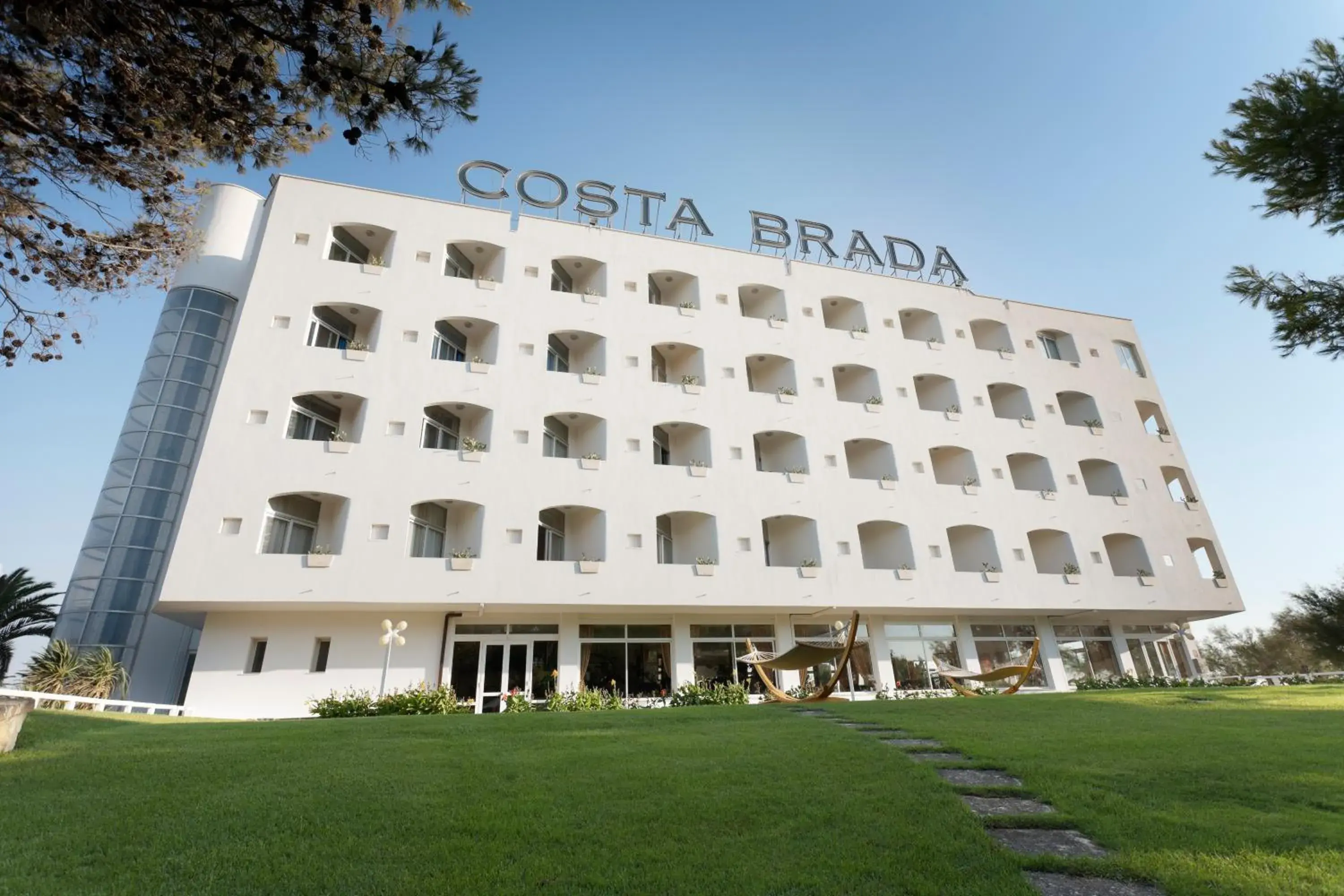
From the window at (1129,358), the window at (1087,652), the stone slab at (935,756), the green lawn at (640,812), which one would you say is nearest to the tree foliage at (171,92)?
the green lawn at (640,812)

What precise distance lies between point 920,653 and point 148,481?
Answer: 27882 millimetres

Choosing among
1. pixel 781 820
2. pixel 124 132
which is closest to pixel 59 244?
pixel 124 132

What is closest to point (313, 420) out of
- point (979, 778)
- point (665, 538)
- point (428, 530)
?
point (428, 530)

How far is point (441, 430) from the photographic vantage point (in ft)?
75.2

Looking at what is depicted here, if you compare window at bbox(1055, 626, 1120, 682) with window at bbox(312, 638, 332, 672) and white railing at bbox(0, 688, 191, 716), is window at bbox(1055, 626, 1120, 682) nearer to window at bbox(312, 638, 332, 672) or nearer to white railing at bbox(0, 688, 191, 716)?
window at bbox(312, 638, 332, 672)

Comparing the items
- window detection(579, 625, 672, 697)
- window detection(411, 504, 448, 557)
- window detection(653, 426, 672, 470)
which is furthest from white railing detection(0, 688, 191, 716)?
window detection(653, 426, 672, 470)

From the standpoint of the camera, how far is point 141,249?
25.7 ft

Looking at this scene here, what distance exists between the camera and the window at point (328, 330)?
2222 cm

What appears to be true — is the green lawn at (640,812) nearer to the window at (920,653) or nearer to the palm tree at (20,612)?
the window at (920,653)

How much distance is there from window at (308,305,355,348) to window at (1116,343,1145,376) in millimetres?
33795

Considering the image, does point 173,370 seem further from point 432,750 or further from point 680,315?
point 432,750

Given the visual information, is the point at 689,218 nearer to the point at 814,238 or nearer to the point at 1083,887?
the point at 814,238

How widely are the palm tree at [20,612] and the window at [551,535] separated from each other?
61.7 feet

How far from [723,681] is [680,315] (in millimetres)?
13577
